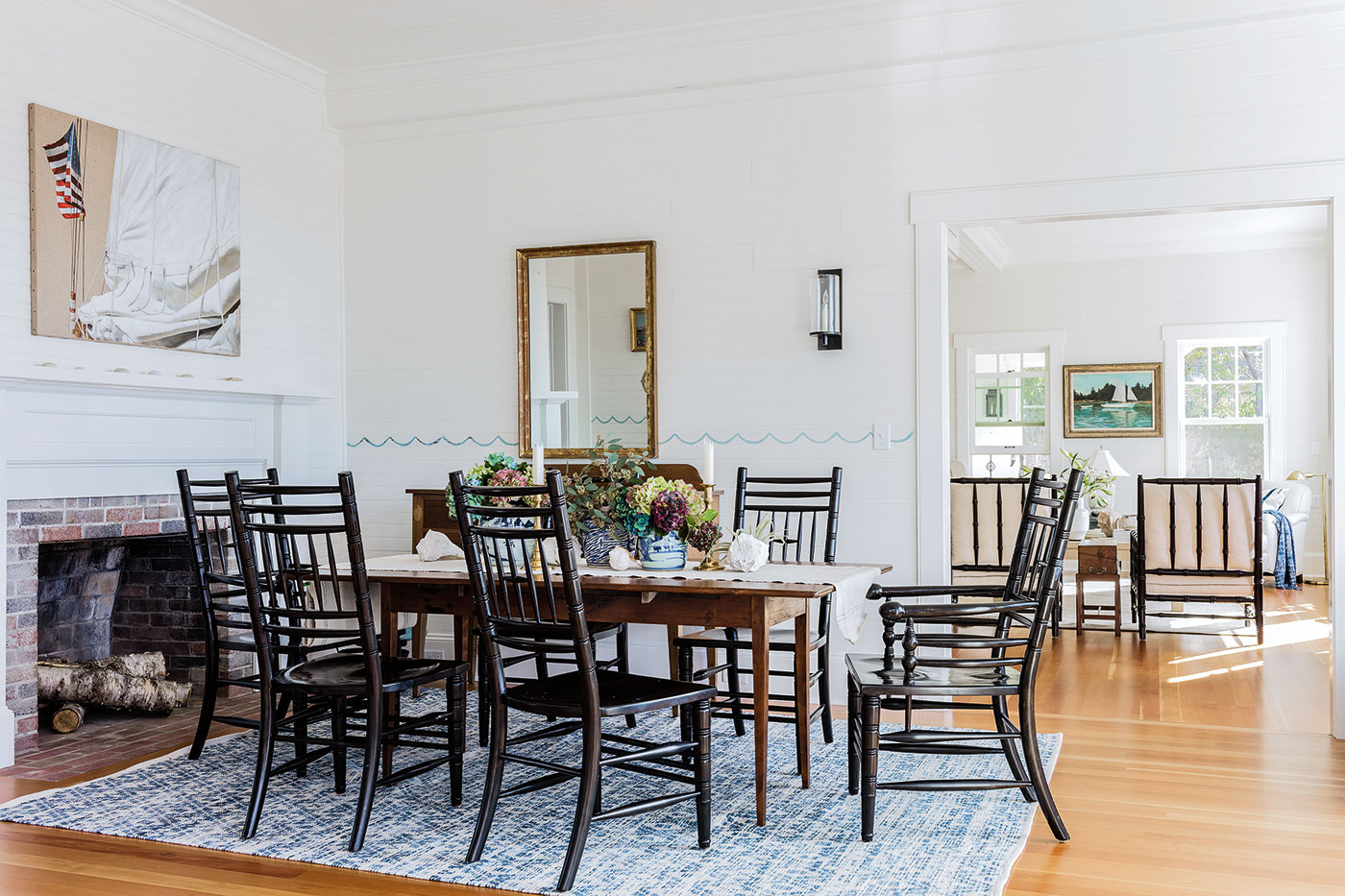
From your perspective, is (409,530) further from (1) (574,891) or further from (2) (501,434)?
(1) (574,891)

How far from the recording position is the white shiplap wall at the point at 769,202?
4648 mm

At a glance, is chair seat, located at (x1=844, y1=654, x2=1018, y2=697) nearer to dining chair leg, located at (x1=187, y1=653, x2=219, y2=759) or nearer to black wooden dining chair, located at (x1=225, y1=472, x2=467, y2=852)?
black wooden dining chair, located at (x1=225, y1=472, x2=467, y2=852)

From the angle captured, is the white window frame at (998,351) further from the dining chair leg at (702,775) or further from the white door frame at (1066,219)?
the dining chair leg at (702,775)

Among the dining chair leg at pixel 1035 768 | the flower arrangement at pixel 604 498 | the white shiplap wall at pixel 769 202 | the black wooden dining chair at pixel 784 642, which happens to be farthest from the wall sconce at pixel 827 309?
the dining chair leg at pixel 1035 768

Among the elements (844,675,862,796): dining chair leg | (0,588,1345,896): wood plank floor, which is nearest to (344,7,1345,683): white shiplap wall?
(0,588,1345,896): wood plank floor

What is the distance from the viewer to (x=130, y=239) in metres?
4.73

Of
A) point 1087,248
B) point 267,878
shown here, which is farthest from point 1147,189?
point 1087,248

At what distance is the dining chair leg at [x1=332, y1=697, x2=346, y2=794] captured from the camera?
11.3 ft

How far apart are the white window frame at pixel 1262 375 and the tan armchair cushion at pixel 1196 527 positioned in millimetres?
3758

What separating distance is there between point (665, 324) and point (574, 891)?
124 inches

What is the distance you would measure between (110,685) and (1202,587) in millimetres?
5722

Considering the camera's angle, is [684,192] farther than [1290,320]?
No

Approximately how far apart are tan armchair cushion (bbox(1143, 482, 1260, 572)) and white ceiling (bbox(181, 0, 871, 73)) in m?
3.43

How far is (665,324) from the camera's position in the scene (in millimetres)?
5457
